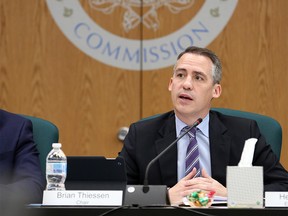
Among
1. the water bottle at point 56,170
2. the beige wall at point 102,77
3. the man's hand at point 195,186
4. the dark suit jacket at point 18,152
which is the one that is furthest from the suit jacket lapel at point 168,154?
the beige wall at point 102,77

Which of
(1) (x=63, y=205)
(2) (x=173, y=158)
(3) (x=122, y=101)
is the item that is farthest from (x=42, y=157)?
(3) (x=122, y=101)

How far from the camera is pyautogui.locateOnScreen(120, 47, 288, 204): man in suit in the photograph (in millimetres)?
3373

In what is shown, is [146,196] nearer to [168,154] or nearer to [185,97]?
[168,154]

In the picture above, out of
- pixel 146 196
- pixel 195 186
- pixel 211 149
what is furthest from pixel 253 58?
pixel 146 196

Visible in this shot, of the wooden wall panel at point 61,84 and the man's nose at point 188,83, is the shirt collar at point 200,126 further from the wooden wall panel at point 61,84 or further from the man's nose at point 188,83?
the wooden wall panel at point 61,84

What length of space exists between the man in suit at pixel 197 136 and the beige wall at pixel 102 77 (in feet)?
4.98

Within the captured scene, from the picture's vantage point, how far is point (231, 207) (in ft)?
7.23

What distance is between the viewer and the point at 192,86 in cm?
349

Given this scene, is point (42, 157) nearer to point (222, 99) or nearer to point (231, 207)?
point (231, 207)

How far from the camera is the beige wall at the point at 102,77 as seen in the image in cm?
512

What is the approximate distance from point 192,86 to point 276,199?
127 centimetres

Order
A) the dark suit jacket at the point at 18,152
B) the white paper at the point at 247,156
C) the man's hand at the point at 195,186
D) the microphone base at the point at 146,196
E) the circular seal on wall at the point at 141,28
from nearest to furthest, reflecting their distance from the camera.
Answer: the microphone base at the point at 146,196 → the white paper at the point at 247,156 → the man's hand at the point at 195,186 → the dark suit jacket at the point at 18,152 → the circular seal on wall at the point at 141,28

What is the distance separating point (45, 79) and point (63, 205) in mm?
2949

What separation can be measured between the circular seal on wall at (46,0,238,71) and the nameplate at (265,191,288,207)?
286 centimetres
